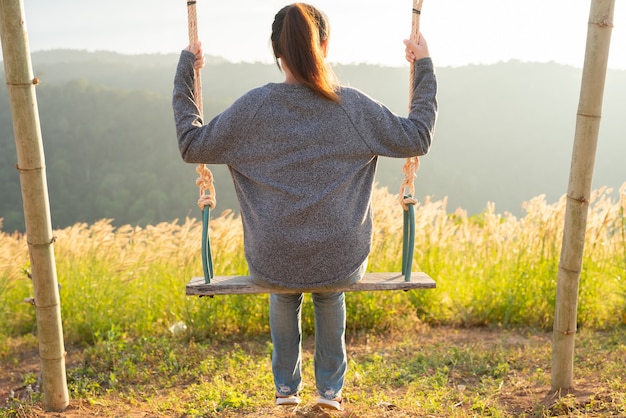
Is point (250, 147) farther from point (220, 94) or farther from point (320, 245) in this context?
point (220, 94)

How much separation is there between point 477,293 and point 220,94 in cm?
4213

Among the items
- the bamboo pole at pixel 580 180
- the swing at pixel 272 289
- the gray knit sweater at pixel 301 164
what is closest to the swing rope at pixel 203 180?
the swing at pixel 272 289

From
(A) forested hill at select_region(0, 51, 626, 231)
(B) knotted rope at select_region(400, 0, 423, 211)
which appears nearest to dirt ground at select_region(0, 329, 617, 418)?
(B) knotted rope at select_region(400, 0, 423, 211)

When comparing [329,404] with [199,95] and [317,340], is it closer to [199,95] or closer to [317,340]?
[317,340]

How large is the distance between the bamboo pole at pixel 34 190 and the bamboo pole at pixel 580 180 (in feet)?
7.93

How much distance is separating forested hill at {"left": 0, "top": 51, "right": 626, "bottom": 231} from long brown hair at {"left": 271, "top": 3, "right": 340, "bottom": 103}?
26569 mm

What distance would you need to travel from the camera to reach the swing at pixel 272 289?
2.46m

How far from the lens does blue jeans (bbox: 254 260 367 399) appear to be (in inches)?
101

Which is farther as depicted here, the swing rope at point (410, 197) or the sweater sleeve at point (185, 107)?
the swing rope at point (410, 197)

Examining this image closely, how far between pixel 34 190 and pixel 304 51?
149cm

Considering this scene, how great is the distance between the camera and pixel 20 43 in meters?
2.82

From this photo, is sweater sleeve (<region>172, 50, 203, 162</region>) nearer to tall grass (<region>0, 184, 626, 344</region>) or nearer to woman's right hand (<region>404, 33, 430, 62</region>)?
woman's right hand (<region>404, 33, 430, 62</region>)

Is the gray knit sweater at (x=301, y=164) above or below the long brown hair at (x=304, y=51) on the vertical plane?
below

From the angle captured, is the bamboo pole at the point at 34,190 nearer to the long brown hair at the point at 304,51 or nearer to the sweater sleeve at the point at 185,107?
the sweater sleeve at the point at 185,107
